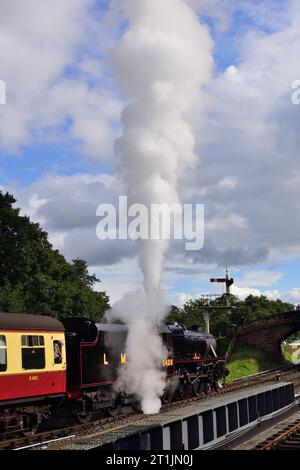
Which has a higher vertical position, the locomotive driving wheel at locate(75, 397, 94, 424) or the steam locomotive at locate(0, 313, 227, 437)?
the steam locomotive at locate(0, 313, 227, 437)

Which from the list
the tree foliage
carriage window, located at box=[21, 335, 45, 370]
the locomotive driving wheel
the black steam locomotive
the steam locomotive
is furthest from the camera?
the tree foliage

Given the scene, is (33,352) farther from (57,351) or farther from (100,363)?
(100,363)

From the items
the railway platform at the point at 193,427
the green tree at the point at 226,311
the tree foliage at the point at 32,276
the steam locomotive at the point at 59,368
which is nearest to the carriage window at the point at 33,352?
the steam locomotive at the point at 59,368

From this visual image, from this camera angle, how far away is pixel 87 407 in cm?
2164

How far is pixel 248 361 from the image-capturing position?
67.6 meters

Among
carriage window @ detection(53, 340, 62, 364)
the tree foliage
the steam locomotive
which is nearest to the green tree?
the tree foliage

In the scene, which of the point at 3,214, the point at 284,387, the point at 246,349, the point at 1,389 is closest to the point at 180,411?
the point at 1,389

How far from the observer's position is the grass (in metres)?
65.0

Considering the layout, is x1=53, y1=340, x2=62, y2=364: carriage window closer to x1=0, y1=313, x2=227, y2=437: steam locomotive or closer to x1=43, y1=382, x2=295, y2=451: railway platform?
x1=0, y1=313, x2=227, y2=437: steam locomotive

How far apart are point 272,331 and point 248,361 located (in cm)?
565

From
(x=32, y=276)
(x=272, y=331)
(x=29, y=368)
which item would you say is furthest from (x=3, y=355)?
(x=272, y=331)

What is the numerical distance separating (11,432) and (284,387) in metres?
12.4

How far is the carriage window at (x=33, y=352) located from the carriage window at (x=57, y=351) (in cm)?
75

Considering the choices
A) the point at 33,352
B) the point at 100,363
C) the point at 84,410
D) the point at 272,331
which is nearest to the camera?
the point at 33,352
